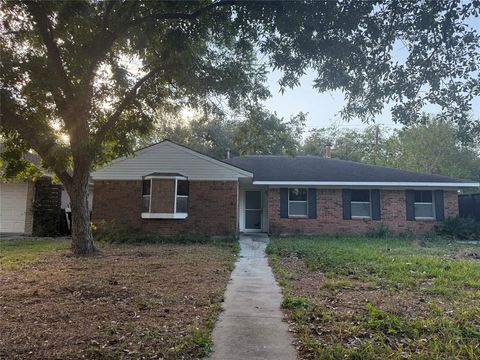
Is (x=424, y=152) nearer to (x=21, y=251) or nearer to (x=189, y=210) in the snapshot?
(x=189, y=210)

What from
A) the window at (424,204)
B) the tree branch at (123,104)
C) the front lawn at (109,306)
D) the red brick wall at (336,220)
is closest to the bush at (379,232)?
the red brick wall at (336,220)

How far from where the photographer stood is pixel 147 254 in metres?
11.0

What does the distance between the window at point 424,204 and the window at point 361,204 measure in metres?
2.20

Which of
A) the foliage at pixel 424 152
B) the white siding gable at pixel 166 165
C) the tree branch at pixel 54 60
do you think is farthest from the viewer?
the foliage at pixel 424 152

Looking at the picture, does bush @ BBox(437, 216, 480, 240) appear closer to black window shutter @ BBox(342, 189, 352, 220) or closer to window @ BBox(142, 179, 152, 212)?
black window shutter @ BBox(342, 189, 352, 220)

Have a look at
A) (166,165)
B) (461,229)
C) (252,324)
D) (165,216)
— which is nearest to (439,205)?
(461,229)

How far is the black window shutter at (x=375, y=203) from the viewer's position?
673 inches

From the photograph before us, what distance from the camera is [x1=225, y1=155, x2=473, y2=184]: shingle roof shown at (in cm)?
1700

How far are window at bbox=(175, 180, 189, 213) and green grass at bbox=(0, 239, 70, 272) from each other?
4.46 meters

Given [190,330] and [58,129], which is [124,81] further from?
[190,330]

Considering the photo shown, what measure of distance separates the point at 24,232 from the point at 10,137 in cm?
767

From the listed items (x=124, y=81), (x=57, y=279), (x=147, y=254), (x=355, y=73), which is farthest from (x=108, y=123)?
(x=355, y=73)

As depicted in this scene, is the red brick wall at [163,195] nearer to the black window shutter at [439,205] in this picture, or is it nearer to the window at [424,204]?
the window at [424,204]

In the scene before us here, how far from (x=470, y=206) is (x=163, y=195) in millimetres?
14771
